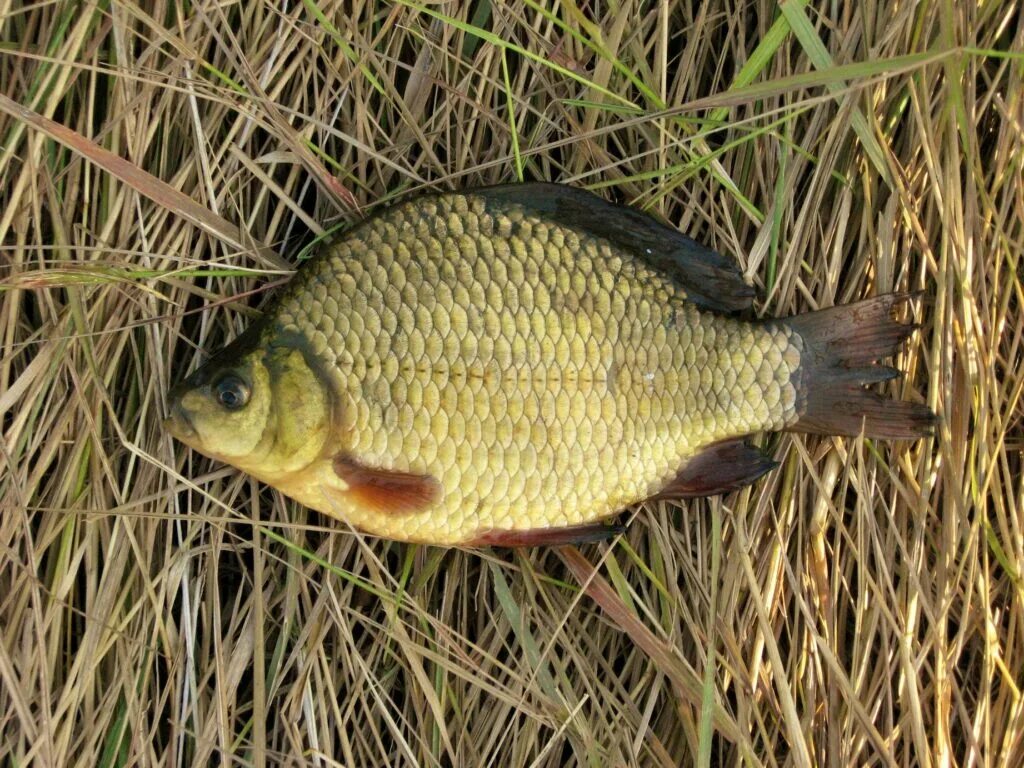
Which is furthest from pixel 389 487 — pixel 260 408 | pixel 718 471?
pixel 718 471

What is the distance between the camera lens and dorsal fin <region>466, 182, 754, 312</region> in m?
1.43

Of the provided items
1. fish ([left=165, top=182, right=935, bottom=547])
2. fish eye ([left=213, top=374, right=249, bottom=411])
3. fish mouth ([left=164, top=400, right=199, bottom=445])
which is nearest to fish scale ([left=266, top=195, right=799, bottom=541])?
fish ([left=165, top=182, right=935, bottom=547])

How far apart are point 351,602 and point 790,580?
0.85m

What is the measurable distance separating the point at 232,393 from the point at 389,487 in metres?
0.31

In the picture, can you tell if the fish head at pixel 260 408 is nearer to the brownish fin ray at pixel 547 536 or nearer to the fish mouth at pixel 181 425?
the fish mouth at pixel 181 425

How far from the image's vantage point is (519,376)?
1.36m

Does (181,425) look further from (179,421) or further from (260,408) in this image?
(260,408)

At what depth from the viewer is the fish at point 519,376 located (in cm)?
134

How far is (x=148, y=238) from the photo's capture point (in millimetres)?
1509

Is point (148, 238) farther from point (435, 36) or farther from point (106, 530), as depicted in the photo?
point (435, 36)

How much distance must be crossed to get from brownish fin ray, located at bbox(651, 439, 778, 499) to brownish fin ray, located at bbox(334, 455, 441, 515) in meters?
0.41

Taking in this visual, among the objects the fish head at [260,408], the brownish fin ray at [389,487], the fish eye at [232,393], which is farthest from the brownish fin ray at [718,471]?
the fish eye at [232,393]

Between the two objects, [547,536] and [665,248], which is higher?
[665,248]

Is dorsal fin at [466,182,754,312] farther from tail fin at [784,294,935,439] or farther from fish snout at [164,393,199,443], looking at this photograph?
fish snout at [164,393,199,443]
